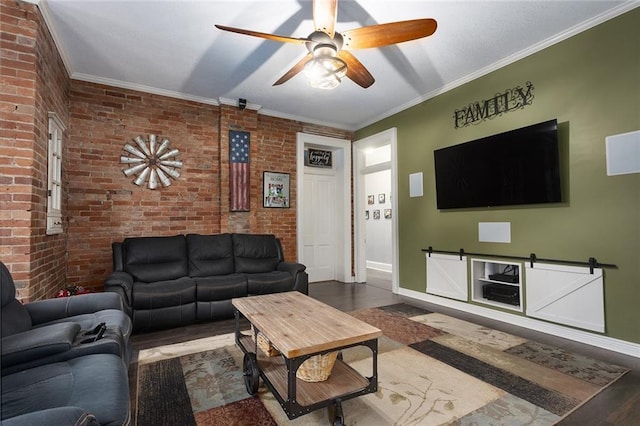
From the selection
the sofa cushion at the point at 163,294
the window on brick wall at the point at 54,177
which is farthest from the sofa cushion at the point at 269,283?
the window on brick wall at the point at 54,177

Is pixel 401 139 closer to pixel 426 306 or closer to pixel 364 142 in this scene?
pixel 364 142

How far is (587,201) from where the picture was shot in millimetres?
2885

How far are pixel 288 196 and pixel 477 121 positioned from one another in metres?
3.01

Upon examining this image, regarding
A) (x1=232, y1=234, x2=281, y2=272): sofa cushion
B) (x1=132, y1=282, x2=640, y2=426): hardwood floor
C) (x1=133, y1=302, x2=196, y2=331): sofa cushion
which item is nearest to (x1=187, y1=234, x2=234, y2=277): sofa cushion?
(x1=232, y1=234, x2=281, y2=272): sofa cushion

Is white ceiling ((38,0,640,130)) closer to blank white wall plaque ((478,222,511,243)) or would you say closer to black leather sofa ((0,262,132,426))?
blank white wall plaque ((478,222,511,243))

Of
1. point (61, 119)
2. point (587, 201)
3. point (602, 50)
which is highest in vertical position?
point (602, 50)

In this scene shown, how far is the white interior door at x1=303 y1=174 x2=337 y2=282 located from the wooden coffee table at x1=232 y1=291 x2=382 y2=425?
139 inches

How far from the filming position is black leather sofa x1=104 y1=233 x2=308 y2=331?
3.17m

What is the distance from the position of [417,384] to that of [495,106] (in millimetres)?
3190

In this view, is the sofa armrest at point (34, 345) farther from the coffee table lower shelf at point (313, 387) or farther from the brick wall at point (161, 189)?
the brick wall at point (161, 189)

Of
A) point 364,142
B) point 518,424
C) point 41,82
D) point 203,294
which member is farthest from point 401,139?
point 41,82

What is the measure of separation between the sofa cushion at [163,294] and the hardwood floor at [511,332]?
0.29m

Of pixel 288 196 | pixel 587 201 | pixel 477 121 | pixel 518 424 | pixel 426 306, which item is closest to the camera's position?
pixel 518 424

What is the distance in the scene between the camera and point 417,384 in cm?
211
